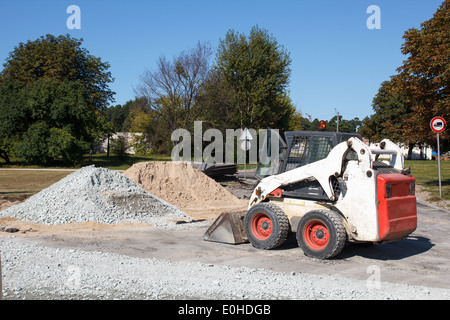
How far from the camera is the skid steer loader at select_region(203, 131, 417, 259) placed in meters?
7.79

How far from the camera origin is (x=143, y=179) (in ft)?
60.5

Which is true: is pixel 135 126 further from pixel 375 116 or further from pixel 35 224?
pixel 35 224

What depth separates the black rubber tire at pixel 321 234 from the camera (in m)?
7.93

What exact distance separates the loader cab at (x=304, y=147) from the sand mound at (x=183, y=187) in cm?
693

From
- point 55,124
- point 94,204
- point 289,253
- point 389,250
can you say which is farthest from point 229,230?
point 55,124

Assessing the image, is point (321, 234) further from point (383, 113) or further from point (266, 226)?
point (383, 113)

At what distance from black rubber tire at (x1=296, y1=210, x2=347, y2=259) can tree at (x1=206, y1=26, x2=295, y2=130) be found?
37.6m

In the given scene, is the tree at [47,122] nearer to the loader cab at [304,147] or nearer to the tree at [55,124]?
the tree at [55,124]

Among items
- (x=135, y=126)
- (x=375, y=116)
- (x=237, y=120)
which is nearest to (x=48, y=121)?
(x=237, y=120)

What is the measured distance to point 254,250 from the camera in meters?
9.03

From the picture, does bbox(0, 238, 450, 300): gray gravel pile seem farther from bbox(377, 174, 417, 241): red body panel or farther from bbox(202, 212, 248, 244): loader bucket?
bbox(202, 212, 248, 244): loader bucket

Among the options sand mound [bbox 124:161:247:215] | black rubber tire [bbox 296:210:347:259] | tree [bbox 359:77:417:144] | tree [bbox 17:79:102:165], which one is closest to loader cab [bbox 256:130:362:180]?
black rubber tire [bbox 296:210:347:259]

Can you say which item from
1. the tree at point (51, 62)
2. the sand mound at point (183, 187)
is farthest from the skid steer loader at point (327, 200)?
the tree at point (51, 62)
